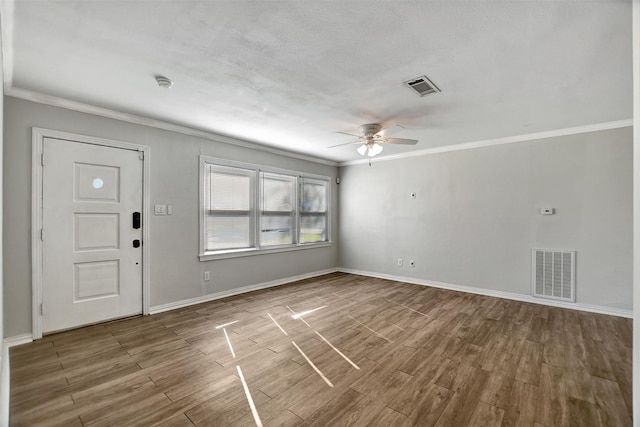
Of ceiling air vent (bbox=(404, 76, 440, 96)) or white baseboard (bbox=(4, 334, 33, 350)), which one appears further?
white baseboard (bbox=(4, 334, 33, 350))

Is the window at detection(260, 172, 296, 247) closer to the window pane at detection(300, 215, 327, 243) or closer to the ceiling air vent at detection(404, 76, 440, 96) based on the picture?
the window pane at detection(300, 215, 327, 243)

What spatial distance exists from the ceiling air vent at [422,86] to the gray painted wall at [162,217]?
2998 millimetres

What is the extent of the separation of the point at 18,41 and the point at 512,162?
224 inches

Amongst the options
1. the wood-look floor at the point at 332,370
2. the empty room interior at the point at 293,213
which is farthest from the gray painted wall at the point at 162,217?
the wood-look floor at the point at 332,370

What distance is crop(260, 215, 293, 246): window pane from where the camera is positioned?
5195 mm

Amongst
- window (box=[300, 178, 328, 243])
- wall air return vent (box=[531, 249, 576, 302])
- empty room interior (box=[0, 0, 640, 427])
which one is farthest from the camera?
window (box=[300, 178, 328, 243])

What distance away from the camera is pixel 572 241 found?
13.3 ft

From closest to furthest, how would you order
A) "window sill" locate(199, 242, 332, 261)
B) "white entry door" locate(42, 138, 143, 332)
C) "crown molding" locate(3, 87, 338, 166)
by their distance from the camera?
"crown molding" locate(3, 87, 338, 166), "white entry door" locate(42, 138, 143, 332), "window sill" locate(199, 242, 332, 261)

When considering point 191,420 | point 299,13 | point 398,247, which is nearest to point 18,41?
point 299,13

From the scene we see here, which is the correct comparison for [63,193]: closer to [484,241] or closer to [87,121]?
[87,121]

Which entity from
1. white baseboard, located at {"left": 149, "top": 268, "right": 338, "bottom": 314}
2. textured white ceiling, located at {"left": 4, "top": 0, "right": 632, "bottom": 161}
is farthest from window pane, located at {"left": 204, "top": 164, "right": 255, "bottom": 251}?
textured white ceiling, located at {"left": 4, "top": 0, "right": 632, "bottom": 161}

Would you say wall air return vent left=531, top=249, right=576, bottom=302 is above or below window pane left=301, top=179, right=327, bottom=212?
below

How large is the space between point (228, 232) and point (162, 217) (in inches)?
41.5

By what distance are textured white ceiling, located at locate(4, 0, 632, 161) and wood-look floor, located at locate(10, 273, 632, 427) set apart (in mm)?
2510
